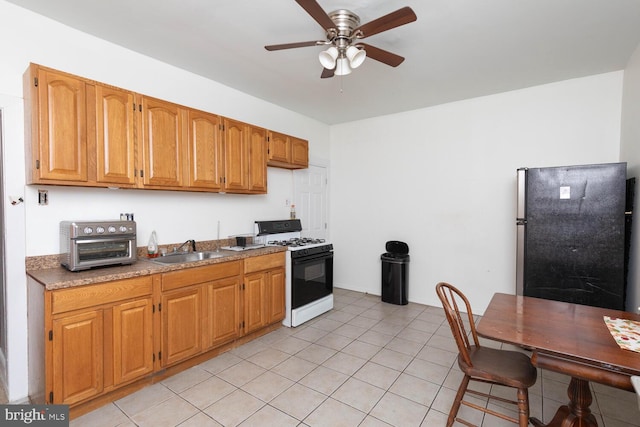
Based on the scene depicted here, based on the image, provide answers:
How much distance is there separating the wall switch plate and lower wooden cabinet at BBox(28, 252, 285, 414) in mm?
588

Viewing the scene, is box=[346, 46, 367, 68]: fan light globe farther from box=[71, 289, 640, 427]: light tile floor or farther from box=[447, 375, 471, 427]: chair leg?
box=[71, 289, 640, 427]: light tile floor

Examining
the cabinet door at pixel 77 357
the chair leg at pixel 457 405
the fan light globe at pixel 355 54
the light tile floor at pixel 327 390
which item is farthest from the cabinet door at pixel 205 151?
the chair leg at pixel 457 405

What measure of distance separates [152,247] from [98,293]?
820mm

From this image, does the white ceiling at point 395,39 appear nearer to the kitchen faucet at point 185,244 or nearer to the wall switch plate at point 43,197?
the wall switch plate at point 43,197

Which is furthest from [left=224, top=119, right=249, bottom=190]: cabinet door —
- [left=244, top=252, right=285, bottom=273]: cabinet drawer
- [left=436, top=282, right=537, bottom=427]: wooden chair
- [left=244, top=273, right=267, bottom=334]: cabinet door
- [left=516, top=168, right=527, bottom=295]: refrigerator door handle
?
[left=516, top=168, right=527, bottom=295]: refrigerator door handle

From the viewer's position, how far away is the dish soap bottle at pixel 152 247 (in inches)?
110

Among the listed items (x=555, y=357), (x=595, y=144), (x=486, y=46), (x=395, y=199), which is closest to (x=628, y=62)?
(x=595, y=144)

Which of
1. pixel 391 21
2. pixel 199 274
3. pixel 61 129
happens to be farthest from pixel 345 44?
pixel 199 274

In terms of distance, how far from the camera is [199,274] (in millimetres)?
2635

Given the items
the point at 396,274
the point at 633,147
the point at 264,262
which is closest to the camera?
the point at 633,147

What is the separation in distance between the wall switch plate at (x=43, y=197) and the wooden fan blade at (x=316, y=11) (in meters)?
2.28

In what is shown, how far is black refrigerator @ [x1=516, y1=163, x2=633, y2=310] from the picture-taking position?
100 inches

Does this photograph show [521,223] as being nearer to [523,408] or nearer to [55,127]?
[523,408]

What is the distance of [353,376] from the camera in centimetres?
254
